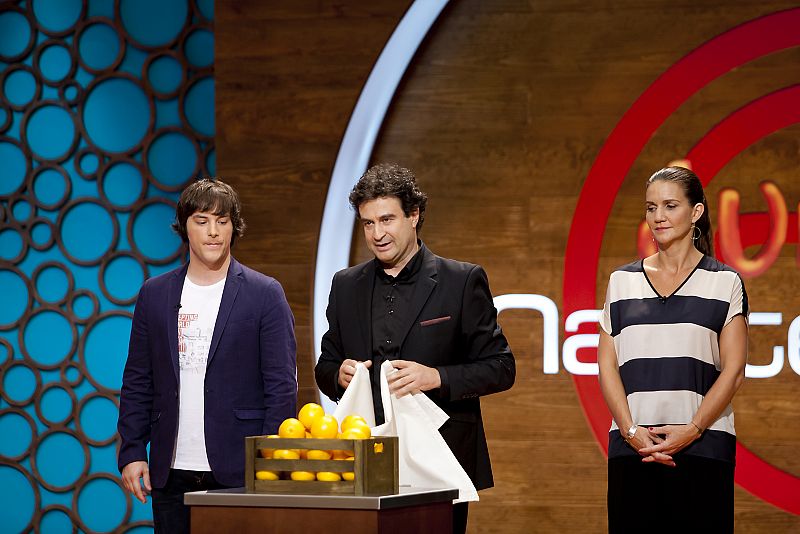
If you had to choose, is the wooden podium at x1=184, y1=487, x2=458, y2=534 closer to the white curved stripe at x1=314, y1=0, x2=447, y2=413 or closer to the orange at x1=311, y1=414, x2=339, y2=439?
the orange at x1=311, y1=414, x2=339, y2=439

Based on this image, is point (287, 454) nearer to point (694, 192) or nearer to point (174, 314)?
point (174, 314)

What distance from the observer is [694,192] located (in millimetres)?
3127

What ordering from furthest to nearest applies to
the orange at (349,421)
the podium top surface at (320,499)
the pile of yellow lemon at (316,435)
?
the orange at (349,421) < the pile of yellow lemon at (316,435) < the podium top surface at (320,499)

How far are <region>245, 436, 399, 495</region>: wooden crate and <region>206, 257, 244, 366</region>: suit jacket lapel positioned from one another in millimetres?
738

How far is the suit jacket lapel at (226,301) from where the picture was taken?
3051 mm

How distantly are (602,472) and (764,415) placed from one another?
696 mm

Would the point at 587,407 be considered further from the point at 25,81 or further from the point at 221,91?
the point at 25,81

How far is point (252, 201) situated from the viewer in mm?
4715

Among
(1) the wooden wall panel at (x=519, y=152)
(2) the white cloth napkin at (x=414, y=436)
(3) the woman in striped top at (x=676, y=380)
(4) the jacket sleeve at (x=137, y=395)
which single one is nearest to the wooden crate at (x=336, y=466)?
(2) the white cloth napkin at (x=414, y=436)

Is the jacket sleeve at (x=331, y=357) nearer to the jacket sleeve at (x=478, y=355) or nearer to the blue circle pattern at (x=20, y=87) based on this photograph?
the jacket sleeve at (x=478, y=355)

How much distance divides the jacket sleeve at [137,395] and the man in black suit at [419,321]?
22.2 inches

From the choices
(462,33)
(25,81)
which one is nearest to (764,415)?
(462,33)

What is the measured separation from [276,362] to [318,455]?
84cm

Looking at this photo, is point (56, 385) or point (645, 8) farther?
point (56, 385)
